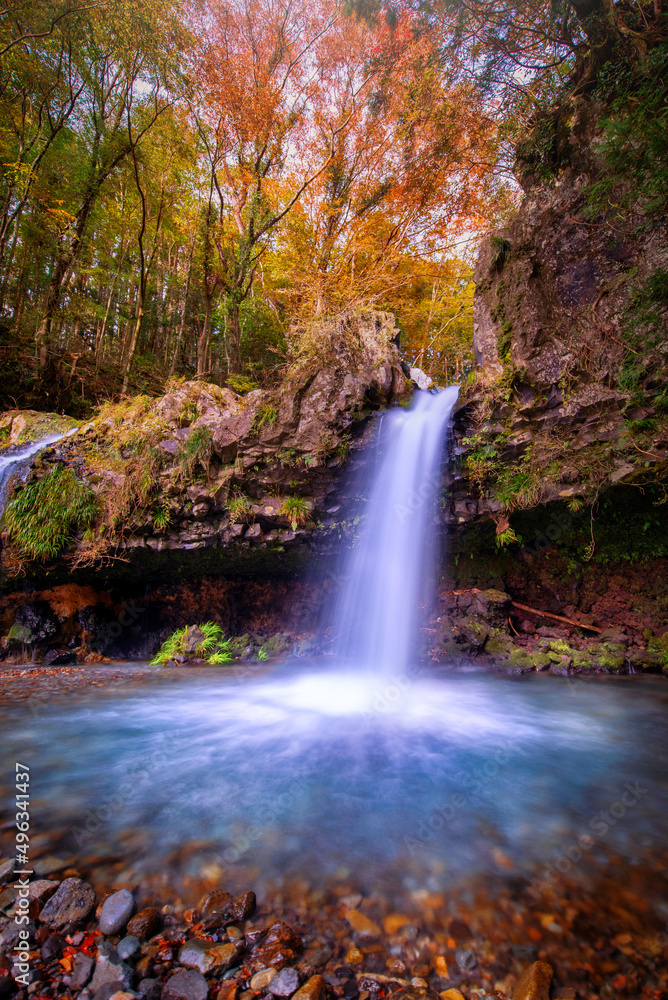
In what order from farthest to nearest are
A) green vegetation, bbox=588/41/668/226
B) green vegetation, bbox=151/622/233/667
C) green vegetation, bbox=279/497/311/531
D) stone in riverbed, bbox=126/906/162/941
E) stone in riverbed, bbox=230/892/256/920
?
green vegetation, bbox=151/622/233/667, green vegetation, bbox=279/497/311/531, green vegetation, bbox=588/41/668/226, stone in riverbed, bbox=230/892/256/920, stone in riverbed, bbox=126/906/162/941

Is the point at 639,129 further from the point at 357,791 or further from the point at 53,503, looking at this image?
the point at 53,503

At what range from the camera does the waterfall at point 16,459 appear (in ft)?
22.0

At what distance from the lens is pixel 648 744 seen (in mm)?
3836

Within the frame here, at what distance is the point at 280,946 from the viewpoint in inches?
65.6

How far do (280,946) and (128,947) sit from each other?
0.62 m

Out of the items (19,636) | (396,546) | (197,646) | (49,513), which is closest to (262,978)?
(396,546)

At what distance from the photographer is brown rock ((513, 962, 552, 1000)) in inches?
57.3

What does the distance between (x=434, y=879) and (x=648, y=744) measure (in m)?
3.11

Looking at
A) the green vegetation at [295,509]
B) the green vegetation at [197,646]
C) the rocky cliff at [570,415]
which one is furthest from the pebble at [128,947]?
the rocky cliff at [570,415]

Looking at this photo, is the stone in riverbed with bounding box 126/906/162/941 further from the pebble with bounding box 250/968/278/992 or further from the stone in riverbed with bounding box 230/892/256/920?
the pebble with bounding box 250/968/278/992

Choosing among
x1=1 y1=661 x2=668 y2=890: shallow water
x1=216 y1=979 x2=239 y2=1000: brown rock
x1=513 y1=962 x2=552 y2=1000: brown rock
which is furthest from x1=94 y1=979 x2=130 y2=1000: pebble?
x1=513 y1=962 x2=552 y2=1000: brown rock

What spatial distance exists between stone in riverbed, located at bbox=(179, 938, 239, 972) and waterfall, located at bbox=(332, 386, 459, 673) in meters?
5.21

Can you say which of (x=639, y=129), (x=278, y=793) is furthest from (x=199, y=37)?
(x=278, y=793)

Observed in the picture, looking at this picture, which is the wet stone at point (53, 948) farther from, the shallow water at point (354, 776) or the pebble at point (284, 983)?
the pebble at point (284, 983)
